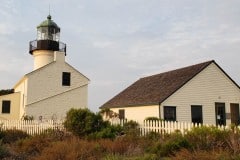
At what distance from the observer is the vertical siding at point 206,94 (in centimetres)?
2306

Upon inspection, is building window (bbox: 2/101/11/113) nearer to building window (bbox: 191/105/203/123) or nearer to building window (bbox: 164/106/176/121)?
building window (bbox: 164/106/176/121)

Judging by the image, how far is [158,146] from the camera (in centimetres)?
1043

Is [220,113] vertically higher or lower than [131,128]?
higher

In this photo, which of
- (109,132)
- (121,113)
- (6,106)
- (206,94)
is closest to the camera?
(109,132)

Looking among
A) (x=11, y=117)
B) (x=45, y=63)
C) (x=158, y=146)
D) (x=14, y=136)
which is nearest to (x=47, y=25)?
(x=45, y=63)

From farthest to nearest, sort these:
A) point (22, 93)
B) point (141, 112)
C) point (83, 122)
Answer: point (22, 93) → point (141, 112) → point (83, 122)

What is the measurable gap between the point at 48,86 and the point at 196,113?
481 inches

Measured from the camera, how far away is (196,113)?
2375 cm

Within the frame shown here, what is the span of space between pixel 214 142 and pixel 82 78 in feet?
68.1

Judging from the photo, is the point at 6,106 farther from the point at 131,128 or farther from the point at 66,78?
the point at 131,128

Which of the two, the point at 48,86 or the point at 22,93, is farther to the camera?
the point at 22,93

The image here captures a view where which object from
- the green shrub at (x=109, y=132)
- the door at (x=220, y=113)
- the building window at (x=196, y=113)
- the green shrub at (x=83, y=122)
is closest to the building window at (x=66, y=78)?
the building window at (x=196, y=113)

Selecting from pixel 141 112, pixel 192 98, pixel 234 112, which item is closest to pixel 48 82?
pixel 141 112

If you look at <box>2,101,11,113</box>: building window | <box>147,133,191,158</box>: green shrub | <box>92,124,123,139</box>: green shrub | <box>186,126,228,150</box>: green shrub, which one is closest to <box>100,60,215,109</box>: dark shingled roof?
<box>92,124,123,139</box>: green shrub
